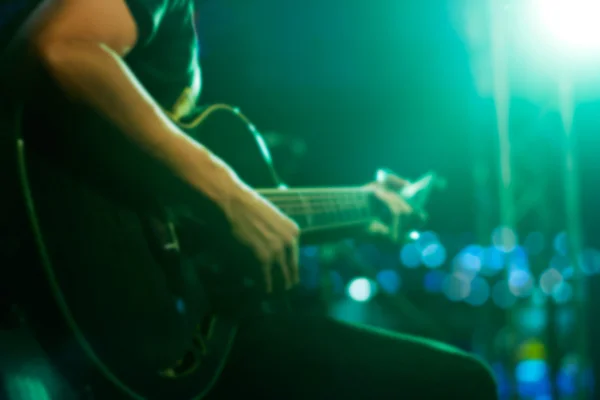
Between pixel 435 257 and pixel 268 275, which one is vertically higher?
pixel 268 275

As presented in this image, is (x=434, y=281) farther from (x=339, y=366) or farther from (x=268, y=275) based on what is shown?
(x=268, y=275)

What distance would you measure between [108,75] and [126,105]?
5 cm

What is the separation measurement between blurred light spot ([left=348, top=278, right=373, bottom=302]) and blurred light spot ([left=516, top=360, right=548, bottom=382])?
4592 mm

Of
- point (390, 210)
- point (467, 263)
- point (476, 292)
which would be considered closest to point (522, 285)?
point (476, 292)

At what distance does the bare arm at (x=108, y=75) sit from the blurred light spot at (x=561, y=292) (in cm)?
531

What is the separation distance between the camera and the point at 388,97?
7.05 metres

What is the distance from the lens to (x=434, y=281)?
11266 millimetres

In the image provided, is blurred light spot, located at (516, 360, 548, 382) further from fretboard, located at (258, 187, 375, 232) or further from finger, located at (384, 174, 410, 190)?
fretboard, located at (258, 187, 375, 232)

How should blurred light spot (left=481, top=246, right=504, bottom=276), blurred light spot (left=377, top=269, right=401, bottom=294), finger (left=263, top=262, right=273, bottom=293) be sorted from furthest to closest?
1. blurred light spot (left=377, top=269, right=401, bottom=294)
2. blurred light spot (left=481, top=246, right=504, bottom=276)
3. finger (left=263, top=262, right=273, bottom=293)

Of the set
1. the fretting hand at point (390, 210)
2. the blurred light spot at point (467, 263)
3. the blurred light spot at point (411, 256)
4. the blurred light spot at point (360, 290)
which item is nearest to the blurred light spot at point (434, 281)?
the blurred light spot at point (467, 263)

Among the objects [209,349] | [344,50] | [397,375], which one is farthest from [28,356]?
[344,50]

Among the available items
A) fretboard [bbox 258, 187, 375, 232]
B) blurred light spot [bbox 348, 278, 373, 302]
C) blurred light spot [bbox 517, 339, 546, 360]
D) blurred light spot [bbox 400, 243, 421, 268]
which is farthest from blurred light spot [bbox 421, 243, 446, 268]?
fretboard [bbox 258, 187, 375, 232]

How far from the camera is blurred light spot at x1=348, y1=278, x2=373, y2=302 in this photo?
9.88 m

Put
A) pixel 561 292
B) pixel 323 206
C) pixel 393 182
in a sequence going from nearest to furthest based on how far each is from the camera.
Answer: pixel 323 206 < pixel 393 182 < pixel 561 292
